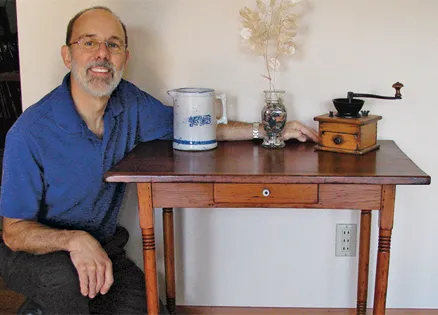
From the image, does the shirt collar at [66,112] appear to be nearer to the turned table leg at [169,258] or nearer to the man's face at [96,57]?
the man's face at [96,57]

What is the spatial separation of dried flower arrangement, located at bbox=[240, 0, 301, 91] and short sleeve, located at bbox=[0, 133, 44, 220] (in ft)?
2.58

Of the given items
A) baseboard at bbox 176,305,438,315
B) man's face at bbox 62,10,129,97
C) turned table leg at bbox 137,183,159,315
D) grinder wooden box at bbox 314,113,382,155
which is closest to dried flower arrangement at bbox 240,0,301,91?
grinder wooden box at bbox 314,113,382,155

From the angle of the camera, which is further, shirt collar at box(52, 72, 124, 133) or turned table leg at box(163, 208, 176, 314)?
turned table leg at box(163, 208, 176, 314)

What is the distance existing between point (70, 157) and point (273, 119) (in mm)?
645

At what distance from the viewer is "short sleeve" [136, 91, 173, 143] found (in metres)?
2.00

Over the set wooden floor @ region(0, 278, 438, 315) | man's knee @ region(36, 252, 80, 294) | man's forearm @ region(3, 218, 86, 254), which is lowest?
wooden floor @ region(0, 278, 438, 315)

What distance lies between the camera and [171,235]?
6.99 ft

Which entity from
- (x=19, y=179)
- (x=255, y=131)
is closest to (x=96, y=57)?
(x=19, y=179)

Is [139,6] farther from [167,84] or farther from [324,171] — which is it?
[324,171]

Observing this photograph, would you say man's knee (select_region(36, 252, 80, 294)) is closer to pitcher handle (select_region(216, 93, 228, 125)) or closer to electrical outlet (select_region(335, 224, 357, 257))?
pitcher handle (select_region(216, 93, 228, 125))

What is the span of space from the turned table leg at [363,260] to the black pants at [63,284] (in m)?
0.77

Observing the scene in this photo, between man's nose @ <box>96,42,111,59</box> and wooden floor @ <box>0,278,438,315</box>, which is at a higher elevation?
man's nose @ <box>96,42,111,59</box>

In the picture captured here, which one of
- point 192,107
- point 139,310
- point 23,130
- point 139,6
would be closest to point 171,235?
point 139,310

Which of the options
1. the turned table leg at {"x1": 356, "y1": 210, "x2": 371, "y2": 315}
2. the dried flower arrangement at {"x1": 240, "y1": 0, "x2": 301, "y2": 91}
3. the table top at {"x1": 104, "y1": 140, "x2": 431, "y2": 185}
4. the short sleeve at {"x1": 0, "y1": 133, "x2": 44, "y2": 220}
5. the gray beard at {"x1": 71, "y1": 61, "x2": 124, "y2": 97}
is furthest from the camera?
the turned table leg at {"x1": 356, "y1": 210, "x2": 371, "y2": 315}
